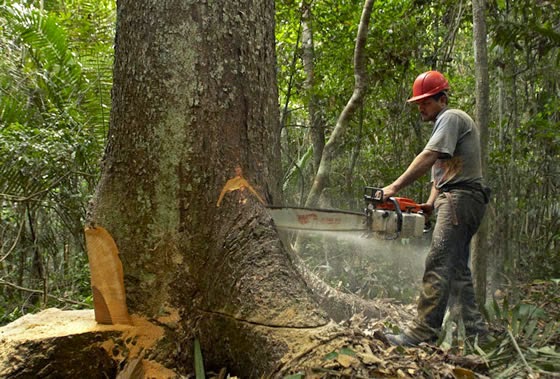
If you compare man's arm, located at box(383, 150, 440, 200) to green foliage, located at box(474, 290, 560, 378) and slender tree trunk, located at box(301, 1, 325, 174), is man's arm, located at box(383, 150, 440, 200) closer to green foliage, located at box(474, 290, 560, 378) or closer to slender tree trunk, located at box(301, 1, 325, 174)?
green foliage, located at box(474, 290, 560, 378)

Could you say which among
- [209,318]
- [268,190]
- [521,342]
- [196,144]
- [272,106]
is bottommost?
[521,342]

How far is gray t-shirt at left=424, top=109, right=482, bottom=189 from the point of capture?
10.7 feet

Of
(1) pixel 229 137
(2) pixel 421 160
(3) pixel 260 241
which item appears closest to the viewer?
(3) pixel 260 241

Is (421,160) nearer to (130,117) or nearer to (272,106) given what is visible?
(272,106)

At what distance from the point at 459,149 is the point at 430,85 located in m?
0.52

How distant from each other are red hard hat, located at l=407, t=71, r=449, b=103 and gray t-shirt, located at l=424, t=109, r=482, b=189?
0.55ft

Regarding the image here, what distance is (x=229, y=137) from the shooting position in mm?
2006

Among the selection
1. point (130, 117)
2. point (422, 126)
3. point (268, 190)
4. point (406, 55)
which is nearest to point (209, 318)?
point (268, 190)

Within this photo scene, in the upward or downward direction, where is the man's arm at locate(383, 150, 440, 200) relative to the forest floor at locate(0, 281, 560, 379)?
upward

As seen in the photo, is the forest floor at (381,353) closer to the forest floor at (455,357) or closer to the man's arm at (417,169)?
the forest floor at (455,357)

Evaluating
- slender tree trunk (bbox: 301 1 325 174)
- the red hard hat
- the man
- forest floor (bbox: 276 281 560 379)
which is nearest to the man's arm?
the man

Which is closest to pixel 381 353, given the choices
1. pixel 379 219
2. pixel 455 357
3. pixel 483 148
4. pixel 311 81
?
pixel 455 357

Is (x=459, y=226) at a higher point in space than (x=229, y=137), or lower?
Result: lower

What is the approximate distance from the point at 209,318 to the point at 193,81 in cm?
97
